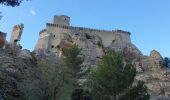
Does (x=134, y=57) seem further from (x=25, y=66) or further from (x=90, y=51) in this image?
(x=25, y=66)

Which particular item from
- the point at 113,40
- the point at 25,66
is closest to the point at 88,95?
the point at 25,66

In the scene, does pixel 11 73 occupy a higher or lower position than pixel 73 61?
lower

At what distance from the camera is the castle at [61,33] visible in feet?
249

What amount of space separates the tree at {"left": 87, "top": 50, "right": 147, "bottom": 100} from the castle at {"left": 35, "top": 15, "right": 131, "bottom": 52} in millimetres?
40675

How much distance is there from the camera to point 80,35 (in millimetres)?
76438

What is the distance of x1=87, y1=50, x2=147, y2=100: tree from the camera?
102ft

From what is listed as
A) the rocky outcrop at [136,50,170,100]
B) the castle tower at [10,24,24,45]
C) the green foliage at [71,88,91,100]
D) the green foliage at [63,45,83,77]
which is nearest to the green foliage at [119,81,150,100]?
the green foliage at [71,88,91,100]

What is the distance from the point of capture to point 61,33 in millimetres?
78125

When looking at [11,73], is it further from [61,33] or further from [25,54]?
[61,33]

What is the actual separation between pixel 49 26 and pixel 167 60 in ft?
100

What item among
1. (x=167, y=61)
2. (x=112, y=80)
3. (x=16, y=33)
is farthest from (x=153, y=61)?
(x=112, y=80)

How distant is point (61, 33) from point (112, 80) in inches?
1894

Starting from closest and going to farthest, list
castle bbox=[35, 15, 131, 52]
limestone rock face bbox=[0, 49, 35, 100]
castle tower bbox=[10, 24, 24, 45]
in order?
1. limestone rock face bbox=[0, 49, 35, 100]
2. castle bbox=[35, 15, 131, 52]
3. castle tower bbox=[10, 24, 24, 45]

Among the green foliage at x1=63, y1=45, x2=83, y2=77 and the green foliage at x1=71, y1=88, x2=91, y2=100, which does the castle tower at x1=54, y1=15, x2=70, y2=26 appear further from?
the green foliage at x1=71, y1=88, x2=91, y2=100
